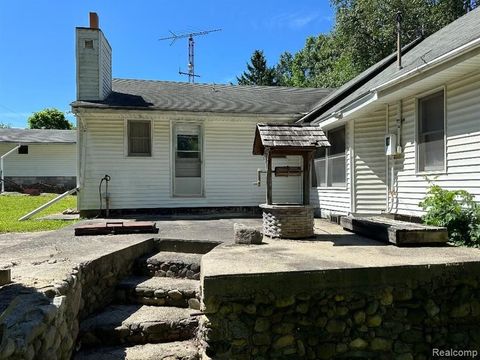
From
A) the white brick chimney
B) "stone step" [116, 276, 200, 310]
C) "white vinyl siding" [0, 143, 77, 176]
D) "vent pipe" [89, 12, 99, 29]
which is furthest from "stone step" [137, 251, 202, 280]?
"white vinyl siding" [0, 143, 77, 176]

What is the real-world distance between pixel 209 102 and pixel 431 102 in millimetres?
6250

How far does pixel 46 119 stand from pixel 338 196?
3983cm

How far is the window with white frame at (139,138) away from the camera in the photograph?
9.69 meters

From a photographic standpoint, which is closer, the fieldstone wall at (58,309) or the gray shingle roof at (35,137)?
the fieldstone wall at (58,309)

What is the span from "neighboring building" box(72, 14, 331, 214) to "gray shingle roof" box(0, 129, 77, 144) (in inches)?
490

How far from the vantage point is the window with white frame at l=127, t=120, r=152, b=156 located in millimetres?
9688

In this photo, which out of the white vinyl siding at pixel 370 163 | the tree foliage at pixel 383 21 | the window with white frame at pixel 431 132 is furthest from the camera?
the tree foliage at pixel 383 21

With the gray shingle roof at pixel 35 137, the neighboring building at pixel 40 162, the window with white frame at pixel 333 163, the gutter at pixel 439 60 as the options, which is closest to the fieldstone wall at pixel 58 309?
the gutter at pixel 439 60

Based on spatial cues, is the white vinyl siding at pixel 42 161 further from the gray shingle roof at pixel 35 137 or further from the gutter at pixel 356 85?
the gutter at pixel 356 85

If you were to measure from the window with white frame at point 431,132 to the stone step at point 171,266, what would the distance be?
173 inches

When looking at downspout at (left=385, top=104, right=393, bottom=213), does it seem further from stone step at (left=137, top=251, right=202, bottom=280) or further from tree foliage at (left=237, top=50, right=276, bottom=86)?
tree foliage at (left=237, top=50, right=276, bottom=86)

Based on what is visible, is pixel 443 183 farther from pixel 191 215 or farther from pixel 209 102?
pixel 209 102

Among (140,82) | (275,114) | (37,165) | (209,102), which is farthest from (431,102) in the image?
(37,165)

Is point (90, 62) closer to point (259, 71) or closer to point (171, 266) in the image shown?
point (171, 266)
